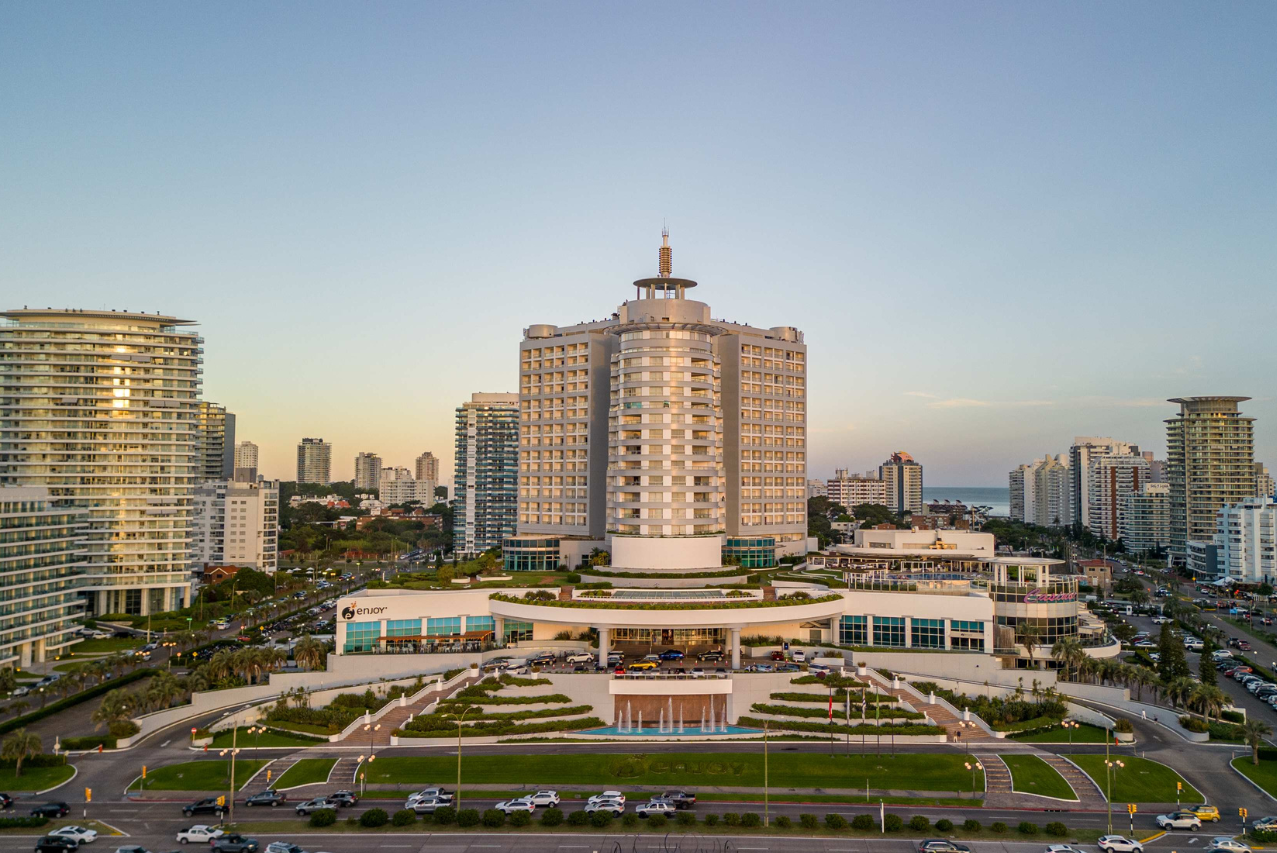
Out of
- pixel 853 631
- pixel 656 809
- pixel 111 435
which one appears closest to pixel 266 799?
pixel 656 809

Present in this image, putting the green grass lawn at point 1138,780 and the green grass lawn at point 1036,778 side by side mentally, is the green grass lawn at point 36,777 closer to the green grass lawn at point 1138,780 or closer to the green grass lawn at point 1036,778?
the green grass lawn at point 1036,778

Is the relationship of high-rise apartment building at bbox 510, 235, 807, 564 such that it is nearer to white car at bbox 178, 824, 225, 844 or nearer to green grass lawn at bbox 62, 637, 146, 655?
green grass lawn at bbox 62, 637, 146, 655

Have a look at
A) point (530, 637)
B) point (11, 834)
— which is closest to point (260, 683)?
point (530, 637)

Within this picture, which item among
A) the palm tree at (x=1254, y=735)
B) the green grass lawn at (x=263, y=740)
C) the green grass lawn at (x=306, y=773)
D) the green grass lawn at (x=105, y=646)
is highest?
the palm tree at (x=1254, y=735)

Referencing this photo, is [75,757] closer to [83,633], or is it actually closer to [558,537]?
[83,633]

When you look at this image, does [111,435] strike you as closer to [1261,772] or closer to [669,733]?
[669,733]

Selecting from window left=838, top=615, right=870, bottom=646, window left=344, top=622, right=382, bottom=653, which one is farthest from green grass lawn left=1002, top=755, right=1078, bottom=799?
window left=344, top=622, right=382, bottom=653

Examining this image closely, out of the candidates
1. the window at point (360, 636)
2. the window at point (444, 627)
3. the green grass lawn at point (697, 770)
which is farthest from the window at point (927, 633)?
the window at point (360, 636)
